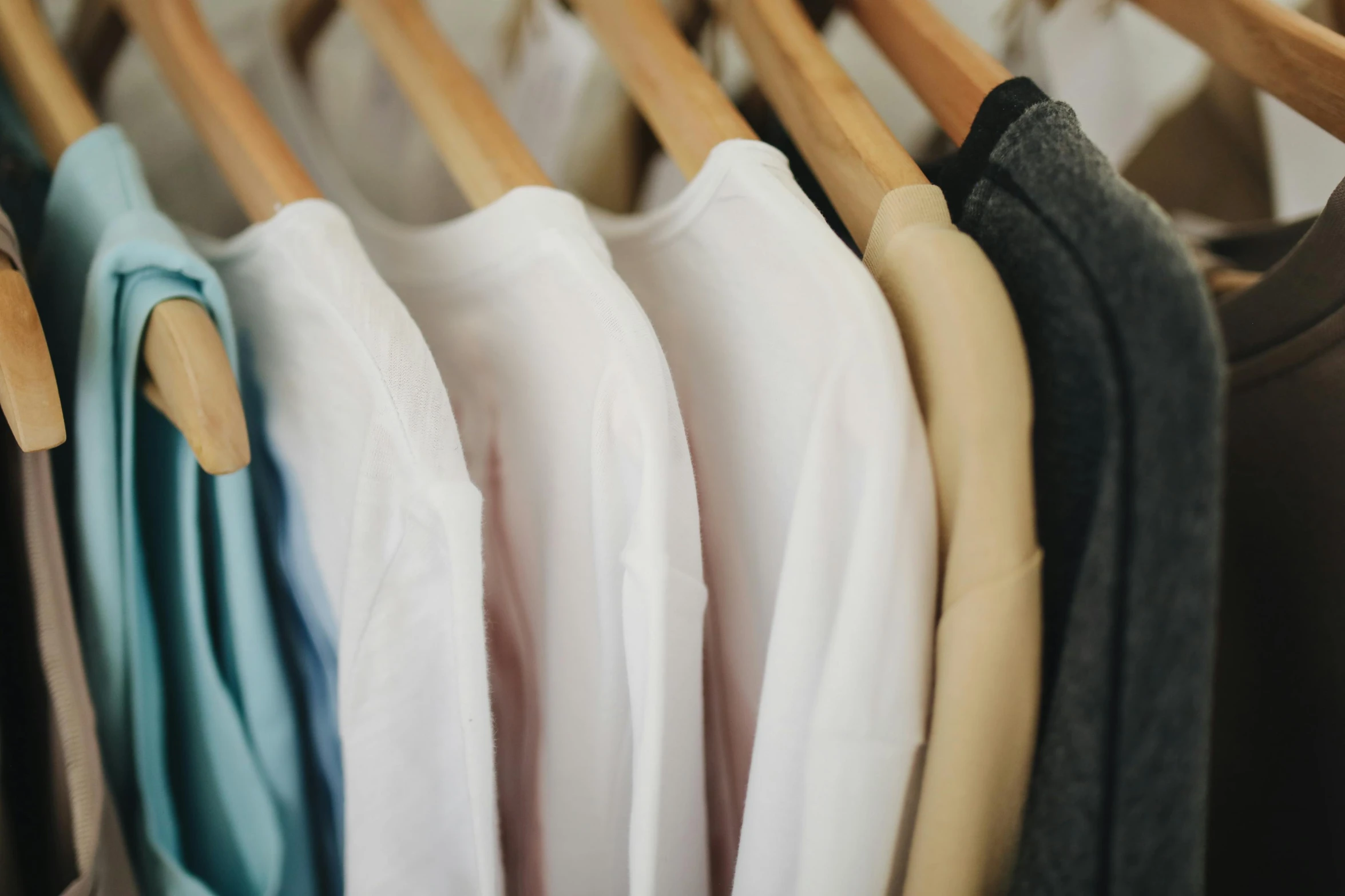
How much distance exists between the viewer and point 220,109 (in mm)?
379

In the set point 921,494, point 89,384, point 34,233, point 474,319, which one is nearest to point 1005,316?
point 921,494

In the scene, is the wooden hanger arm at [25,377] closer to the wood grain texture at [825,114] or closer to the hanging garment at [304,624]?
the hanging garment at [304,624]

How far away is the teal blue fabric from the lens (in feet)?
1.10

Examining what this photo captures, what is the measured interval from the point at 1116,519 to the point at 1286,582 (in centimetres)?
23

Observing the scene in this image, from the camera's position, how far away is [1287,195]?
65cm

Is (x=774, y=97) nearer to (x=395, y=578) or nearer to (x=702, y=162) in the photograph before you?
(x=702, y=162)

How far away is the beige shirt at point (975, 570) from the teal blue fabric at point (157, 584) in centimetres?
30

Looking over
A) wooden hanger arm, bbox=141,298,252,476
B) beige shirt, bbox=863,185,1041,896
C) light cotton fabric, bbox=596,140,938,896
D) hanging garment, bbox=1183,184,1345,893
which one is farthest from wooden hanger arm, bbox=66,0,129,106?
hanging garment, bbox=1183,184,1345,893

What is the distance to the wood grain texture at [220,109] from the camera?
363 mm

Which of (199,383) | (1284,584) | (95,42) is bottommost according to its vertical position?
(1284,584)

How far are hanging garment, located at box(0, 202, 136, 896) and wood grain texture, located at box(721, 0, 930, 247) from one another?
1.10ft

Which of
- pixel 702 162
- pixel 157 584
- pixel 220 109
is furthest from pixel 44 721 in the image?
pixel 702 162

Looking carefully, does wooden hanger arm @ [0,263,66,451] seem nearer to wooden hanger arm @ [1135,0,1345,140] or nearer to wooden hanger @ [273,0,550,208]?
wooden hanger @ [273,0,550,208]

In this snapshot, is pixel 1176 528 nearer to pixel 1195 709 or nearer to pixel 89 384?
pixel 1195 709
